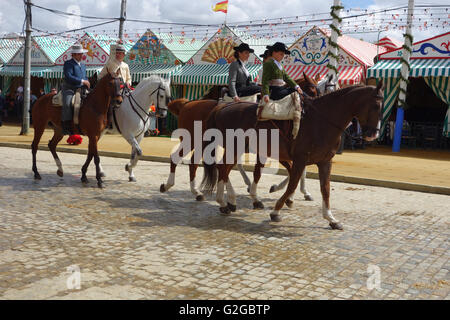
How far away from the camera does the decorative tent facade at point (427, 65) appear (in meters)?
17.5

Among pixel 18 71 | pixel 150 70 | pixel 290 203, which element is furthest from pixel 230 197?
pixel 18 71

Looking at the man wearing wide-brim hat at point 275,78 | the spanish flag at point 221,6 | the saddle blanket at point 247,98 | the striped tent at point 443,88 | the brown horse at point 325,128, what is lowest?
the brown horse at point 325,128

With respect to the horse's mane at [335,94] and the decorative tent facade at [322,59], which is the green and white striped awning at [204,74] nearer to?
the decorative tent facade at [322,59]

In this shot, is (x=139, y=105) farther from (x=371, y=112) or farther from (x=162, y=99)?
(x=371, y=112)

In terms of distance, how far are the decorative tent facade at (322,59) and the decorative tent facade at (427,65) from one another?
0.65 m

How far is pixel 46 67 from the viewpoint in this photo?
2727cm

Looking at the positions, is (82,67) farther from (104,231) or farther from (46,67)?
(46,67)

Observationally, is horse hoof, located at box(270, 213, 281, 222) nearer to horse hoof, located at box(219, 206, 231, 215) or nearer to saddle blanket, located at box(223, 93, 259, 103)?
horse hoof, located at box(219, 206, 231, 215)

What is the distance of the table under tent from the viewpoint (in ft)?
58.0

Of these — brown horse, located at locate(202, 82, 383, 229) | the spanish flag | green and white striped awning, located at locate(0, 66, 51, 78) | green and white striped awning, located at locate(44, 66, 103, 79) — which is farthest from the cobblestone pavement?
green and white striped awning, located at locate(0, 66, 51, 78)

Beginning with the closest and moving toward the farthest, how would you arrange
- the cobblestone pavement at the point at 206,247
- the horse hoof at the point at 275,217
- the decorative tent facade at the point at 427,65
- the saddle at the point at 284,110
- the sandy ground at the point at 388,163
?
the cobblestone pavement at the point at 206,247
the saddle at the point at 284,110
the horse hoof at the point at 275,217
the sandy ground at the point at 388,163
the decorative tent facade at the point at 427,65

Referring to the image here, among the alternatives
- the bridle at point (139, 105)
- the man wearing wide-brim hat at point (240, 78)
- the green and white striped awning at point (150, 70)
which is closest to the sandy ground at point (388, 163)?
the man wearing wide-brim hat at point (240, 78)

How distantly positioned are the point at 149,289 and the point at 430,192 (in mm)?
7629

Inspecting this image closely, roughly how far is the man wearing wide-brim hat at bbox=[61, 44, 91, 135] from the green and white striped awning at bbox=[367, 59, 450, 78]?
1264cm
